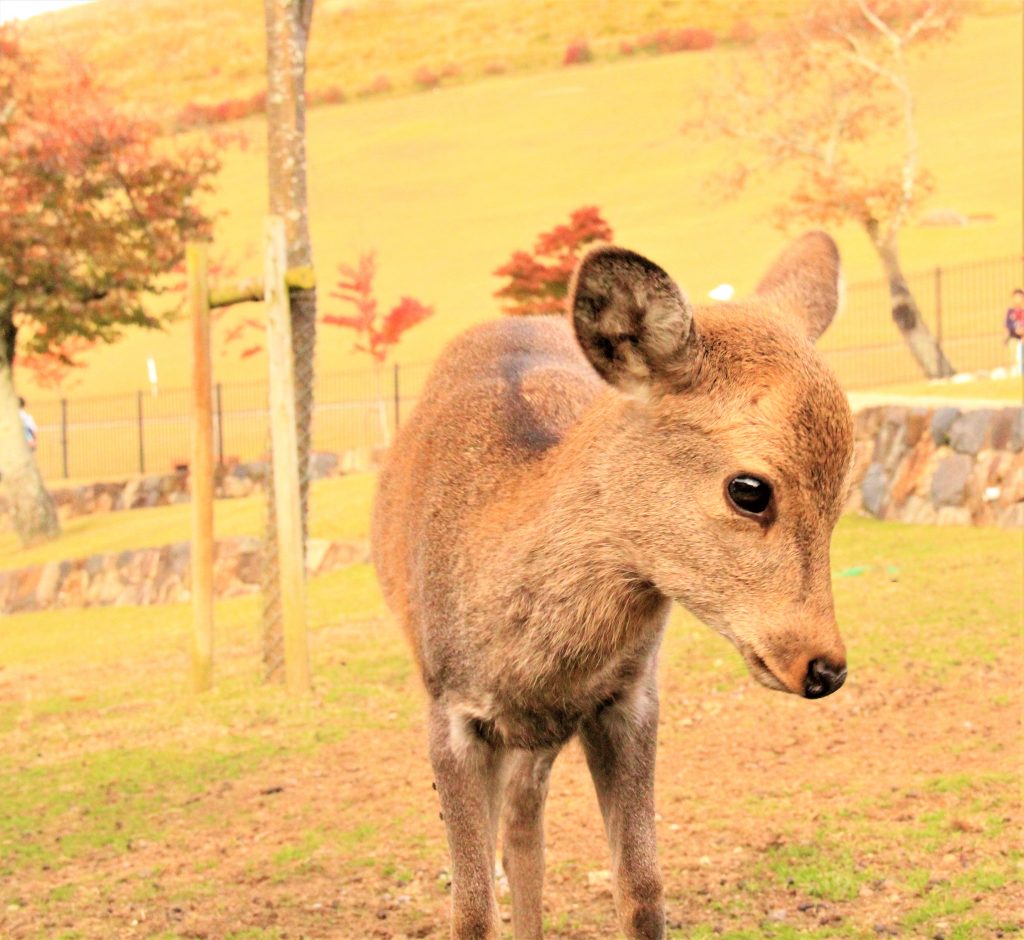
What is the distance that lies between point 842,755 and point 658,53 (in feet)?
375

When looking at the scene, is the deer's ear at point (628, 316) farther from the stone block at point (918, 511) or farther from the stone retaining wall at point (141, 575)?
the stone retaining wall at point (141, 575)

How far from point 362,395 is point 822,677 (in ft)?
159

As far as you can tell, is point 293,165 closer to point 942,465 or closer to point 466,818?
point 466,818

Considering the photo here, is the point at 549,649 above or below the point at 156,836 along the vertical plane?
above

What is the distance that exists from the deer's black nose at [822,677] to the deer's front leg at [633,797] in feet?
3.68

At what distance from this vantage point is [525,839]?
5.56m

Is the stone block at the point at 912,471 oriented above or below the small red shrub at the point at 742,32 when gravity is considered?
below

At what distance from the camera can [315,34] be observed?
15288 cm

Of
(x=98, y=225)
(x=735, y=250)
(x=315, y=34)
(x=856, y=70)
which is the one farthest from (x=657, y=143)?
(x=315, y=34)

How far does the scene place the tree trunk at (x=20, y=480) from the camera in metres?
27.4

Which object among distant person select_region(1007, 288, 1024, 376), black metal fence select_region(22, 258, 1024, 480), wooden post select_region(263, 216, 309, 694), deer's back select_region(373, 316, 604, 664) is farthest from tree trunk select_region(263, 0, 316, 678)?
black metal fence select_region(22, 258, 1024, 480)

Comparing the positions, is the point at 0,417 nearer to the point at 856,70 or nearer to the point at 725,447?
the point at 856,70

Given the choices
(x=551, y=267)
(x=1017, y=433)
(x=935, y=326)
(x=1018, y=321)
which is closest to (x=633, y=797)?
(x=1017, y=433)

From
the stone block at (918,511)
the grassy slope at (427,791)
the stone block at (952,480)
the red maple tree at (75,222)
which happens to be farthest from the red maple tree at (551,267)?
the grassy slope at (427,791)
